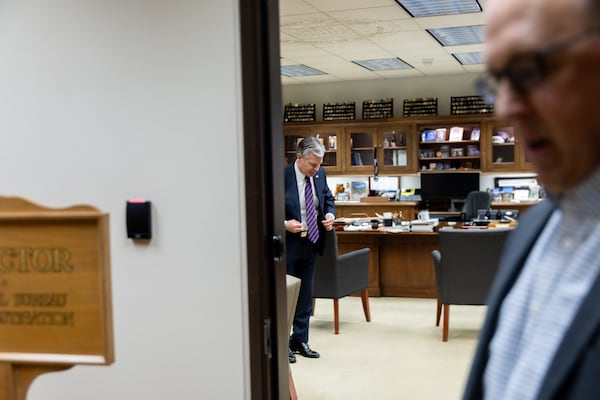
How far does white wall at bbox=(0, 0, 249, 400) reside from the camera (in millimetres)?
2344

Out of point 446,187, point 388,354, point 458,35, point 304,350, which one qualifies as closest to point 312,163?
point 304,350

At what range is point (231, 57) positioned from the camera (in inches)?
90.7

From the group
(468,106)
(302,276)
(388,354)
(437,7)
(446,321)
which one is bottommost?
(388,354)

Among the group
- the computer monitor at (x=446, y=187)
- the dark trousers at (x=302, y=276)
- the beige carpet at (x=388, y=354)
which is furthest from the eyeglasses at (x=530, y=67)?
the computer monitor at (x=446, y=187)

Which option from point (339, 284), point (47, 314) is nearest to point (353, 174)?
point (339, 284)

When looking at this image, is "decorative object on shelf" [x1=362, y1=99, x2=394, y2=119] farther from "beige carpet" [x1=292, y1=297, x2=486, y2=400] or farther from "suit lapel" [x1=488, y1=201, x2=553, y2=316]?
"suit lapel" [x1=488, y1=201, x2=553, y2=316]

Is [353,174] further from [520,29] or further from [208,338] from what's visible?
[520,29]

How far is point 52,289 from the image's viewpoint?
1.44 meters

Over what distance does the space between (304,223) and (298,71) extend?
5.80m

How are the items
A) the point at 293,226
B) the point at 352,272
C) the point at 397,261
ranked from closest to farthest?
the point at 293,226 < the point at 352,272 < the point at 397,261

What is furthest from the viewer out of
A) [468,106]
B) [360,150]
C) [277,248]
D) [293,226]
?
[360,150]

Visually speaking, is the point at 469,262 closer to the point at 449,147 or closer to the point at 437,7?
the point at 437,7

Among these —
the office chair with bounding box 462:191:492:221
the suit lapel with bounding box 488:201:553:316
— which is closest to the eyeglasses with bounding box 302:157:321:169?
the suit lapel with bounding box 488:201:553:316

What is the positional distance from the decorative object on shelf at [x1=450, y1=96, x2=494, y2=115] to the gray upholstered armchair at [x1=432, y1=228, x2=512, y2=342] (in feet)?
19.4
